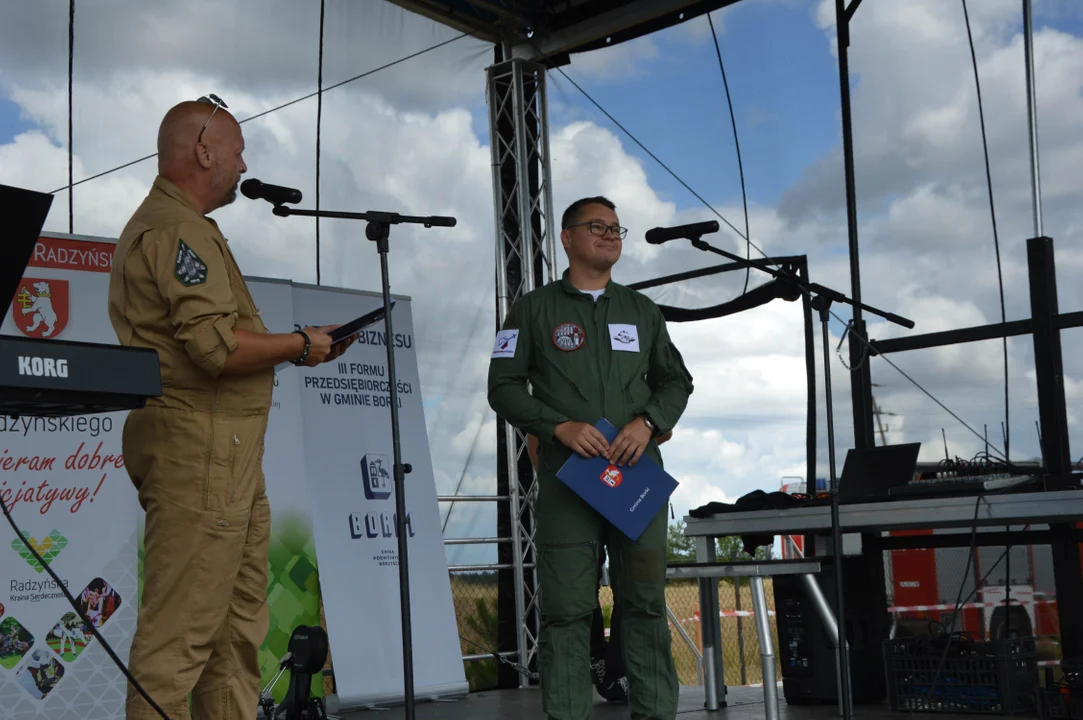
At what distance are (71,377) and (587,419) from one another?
1.48 meters

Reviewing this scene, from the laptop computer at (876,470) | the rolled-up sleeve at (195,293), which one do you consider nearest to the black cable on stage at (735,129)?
the laptop computer at (876,470)

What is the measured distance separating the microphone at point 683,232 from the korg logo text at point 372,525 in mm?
2137

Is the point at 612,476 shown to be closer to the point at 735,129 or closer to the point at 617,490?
the point at 617,490

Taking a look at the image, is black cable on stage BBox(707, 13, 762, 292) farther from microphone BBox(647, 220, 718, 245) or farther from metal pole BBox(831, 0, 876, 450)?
microphone BBox(647, 220, 718, 245)

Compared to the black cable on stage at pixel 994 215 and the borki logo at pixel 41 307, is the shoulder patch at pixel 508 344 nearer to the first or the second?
the borki logo at pixel 41 307

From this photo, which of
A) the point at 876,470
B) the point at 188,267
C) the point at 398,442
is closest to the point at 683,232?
the point at 398,442

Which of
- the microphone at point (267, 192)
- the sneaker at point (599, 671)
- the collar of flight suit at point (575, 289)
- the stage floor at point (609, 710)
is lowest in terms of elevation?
the stage floor at point (609, 710)

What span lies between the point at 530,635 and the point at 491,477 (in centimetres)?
83

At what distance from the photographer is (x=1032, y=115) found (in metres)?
4.71

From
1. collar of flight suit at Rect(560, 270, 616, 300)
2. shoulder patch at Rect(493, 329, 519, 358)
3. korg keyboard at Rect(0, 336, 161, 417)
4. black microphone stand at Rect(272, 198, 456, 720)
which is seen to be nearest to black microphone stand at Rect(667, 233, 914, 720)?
collar of flight suit at Rect(560, 270, 616, 300)

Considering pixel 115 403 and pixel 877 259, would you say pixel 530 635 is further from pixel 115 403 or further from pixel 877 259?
pixel 115 403

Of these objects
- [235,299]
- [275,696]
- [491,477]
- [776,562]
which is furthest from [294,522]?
[235,299]

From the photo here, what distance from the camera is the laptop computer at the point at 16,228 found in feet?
4.61

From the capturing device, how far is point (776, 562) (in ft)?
11.3
